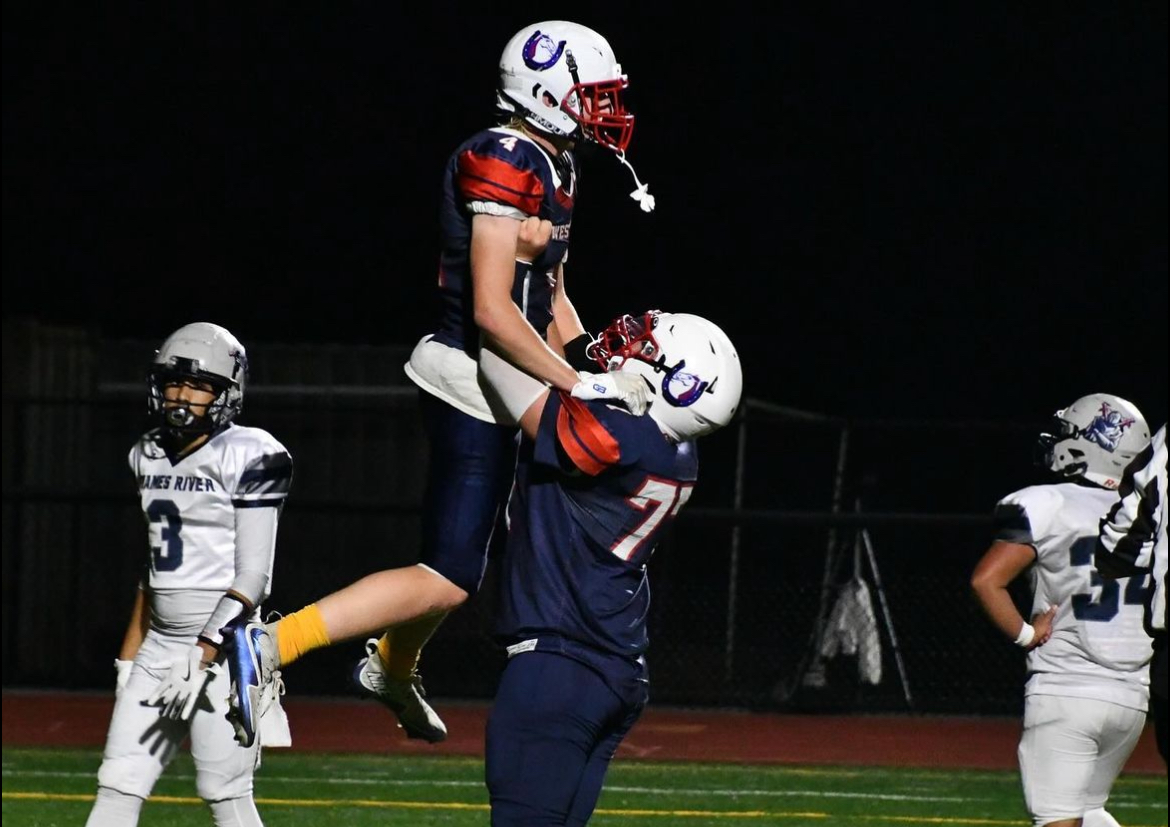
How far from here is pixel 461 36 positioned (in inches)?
Result: 679

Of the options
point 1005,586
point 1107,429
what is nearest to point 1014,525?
point 1005,586

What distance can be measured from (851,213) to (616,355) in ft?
47.2

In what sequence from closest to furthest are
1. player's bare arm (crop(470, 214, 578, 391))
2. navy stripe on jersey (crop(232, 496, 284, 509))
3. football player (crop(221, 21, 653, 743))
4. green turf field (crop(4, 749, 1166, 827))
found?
1. player's bare arm (crop(470, 214, 578, 391))
2. football player (crop(221, 21, 653, 743))
3. navy stripe on jersey (crop(232, 496, 284, 509))
4. green turf field (crop(4, 749, 1166, 827))

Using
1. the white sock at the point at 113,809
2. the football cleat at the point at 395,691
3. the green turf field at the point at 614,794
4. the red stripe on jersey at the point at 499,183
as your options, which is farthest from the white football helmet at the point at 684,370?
the green turf field at the point at 614,794

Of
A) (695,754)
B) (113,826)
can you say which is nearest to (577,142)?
(113,826)

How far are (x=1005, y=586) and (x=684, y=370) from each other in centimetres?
216

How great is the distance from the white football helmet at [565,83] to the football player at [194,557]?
1274 mm

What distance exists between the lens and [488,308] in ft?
16.2

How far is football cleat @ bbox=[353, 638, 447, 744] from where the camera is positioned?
5.50 meters

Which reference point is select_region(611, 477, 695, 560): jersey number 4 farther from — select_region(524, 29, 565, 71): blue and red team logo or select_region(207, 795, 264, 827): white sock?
select_region(207, 795, 264, 827): white sock

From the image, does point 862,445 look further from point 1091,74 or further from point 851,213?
point 1091,74

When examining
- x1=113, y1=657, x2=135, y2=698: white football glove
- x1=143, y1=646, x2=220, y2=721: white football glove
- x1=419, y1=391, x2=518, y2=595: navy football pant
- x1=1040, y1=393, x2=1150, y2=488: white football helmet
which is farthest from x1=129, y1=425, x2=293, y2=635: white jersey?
x1=1040, y1=393, x2=1150, y2=488: white football helmet

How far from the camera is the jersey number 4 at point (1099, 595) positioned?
5.92m

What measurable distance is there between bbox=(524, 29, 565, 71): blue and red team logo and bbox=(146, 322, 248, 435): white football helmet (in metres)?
1.34
